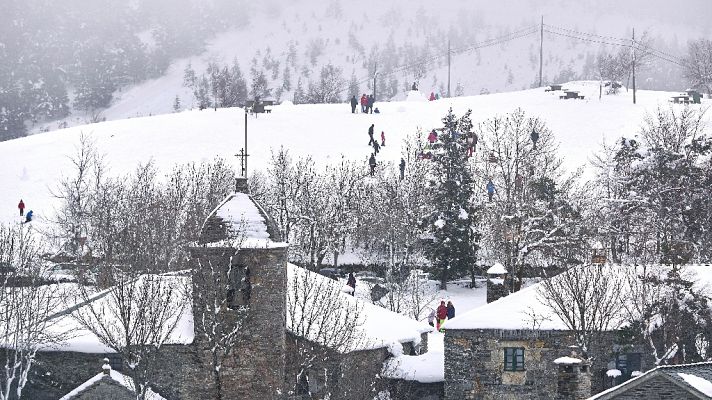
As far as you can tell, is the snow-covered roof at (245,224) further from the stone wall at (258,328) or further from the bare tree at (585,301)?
the bare tree at (585,301)

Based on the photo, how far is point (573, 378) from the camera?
1043 inches

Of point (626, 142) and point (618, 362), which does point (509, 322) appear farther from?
point (626, 142)

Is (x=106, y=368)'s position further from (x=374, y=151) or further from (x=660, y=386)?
(x=374, y=151)

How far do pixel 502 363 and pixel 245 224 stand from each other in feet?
31.2

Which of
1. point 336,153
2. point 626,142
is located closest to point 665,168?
point 626,142

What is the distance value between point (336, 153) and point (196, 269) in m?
62.7

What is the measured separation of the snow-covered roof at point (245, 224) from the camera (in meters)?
30.1

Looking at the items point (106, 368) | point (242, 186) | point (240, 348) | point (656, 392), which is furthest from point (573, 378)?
point (106, 368)

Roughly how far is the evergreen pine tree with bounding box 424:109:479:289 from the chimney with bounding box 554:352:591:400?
108 ft

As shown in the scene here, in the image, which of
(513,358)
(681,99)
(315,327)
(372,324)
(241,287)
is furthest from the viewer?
(681,99)

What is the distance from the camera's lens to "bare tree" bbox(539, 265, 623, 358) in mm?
Result: 32625

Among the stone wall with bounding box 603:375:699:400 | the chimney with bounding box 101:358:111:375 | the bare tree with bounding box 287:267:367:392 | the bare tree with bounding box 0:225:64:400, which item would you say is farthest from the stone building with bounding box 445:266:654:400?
the stone wall with bounding box 603:375:699:400

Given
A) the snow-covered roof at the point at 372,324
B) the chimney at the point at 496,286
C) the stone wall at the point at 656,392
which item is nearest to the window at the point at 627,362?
the chimney at the point at 496,286

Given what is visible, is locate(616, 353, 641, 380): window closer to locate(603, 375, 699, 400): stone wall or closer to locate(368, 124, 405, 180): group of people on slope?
locate(603, 375, 699, 400): stone wall
